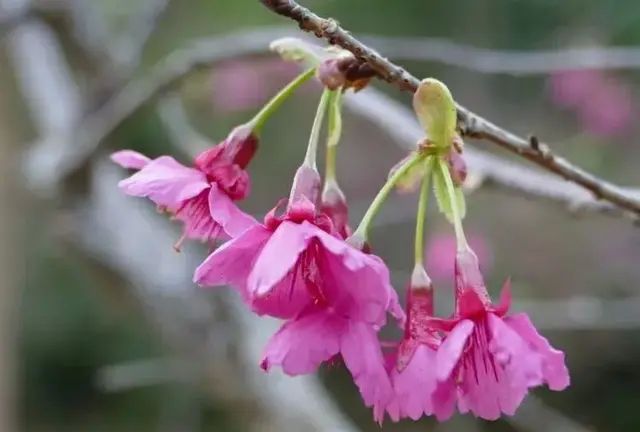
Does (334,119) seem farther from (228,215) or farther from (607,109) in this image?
(607,109)

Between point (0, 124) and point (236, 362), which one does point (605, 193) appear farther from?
point (0, 124)

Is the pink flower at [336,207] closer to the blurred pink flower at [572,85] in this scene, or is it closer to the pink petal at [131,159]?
the pink petal at [131,159]

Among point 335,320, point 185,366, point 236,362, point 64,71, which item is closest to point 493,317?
point 335,320

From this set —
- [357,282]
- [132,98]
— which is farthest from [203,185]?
[132,98]

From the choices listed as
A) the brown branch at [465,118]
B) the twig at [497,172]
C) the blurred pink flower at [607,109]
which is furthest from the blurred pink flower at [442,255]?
the brown branch at [465,118]

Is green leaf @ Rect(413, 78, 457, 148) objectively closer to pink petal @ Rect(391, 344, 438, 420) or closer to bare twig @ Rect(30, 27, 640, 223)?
pink petal @ Rect(391, 344, 438, 420)
